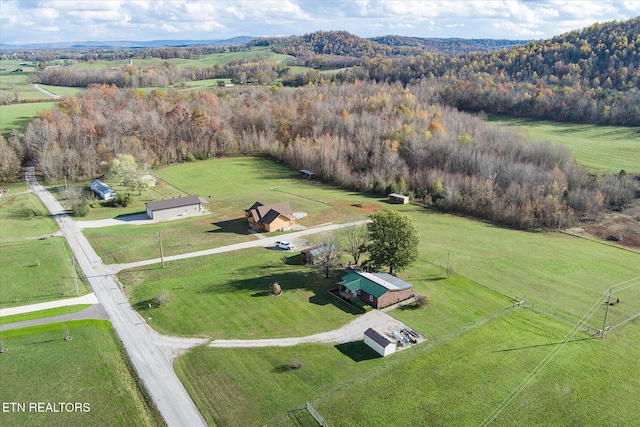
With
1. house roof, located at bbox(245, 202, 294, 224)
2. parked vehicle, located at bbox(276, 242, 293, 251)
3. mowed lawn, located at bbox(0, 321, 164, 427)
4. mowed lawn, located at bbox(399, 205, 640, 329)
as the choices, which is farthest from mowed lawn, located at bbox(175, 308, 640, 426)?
house roof, located at bbox(245, 202, 294, 224)

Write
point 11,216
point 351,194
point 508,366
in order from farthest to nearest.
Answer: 1. point 351,194
2. point 11,216
3. point 508,366

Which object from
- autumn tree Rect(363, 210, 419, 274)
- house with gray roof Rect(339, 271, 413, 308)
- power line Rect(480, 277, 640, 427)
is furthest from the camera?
autumn tree Rect(363, 210, 419, 274)

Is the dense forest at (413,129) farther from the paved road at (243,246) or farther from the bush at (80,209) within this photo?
the paved road at (243,246)

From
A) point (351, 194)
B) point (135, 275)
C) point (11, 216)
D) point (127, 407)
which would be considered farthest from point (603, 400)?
point (11, 216)

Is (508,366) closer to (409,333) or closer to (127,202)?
(409,333)

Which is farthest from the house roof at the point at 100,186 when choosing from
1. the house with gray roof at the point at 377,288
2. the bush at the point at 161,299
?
the house with gray roof at the point at 377,288

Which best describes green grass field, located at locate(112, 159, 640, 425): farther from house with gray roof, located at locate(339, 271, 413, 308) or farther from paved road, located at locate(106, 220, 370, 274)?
paved road, located at locate(106, 220, 370, 274)

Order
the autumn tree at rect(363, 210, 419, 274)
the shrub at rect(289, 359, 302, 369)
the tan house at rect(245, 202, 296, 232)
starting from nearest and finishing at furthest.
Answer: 1. the shrub at rect(289, 359, 302, 369)
2. the autumn tree at rect(363, 210, 419, 274)
3. the tan house at rect(245, 202, 296, 232)
